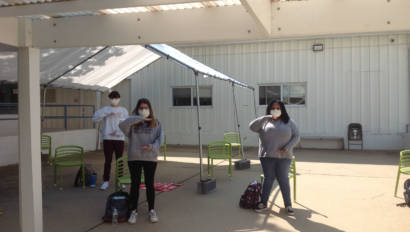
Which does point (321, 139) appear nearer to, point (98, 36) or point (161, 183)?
point (161, 183)

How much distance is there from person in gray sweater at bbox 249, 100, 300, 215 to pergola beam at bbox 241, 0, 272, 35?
169 cm

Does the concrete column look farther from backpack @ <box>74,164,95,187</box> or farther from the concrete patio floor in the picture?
backpack @ <box>74,164,95,187</box>

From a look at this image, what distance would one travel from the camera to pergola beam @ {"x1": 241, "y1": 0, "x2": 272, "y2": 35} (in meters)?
2.53

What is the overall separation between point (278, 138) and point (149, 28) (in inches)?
82.9

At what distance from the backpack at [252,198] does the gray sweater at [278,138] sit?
0.55 m

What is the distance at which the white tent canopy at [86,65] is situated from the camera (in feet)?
26.5

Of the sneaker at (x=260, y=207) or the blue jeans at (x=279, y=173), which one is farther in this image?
the sneaker at (x=260, y=207)

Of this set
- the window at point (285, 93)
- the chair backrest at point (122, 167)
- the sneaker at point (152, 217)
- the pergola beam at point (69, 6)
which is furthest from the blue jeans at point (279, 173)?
the window at point (285, 93)

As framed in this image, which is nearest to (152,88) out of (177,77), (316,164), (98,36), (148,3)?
(177,77)

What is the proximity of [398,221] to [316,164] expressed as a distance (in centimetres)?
439

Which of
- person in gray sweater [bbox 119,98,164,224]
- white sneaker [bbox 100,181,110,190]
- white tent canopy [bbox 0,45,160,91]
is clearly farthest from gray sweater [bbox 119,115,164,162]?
white tent canopy [bbox 0,45,160,91]

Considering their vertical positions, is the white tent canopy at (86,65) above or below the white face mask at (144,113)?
above

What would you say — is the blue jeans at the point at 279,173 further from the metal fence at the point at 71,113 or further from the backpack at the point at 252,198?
the metal fence at the point at 71,113

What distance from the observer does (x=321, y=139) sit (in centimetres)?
1157
